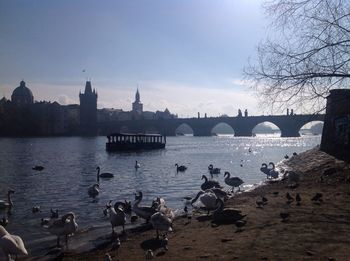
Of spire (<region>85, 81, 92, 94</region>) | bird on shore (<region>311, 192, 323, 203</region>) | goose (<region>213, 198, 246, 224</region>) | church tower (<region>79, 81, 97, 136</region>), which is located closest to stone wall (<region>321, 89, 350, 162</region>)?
bird on shore (<region>311, 192, 323, 203</region>)

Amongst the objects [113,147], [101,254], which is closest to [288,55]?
[101,254]

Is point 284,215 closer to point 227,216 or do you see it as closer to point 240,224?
point 240,224

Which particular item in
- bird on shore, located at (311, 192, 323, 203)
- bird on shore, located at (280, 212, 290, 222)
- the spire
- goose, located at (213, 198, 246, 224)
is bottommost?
goose, located at (213, 198, 246, 224)

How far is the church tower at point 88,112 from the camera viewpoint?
173500mm

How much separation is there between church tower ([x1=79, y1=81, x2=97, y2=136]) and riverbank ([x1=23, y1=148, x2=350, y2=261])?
16220cm

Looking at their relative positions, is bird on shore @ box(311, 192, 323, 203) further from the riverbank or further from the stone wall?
the stone wall

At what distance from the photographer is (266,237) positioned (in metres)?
9.98

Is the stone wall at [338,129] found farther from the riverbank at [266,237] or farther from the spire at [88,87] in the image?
the spire at [88,87]

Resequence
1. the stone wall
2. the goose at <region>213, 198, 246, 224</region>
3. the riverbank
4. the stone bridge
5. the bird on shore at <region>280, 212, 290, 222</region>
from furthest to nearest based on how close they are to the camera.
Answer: the stone bridge
the stone wall
the goose at <region>213, 198, 246, 224</region>
the bird on shore at <region>280, 212, 290, 222</region>
the riverbank

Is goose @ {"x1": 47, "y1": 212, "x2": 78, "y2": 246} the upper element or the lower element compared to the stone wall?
lower

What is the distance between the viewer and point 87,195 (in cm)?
2373

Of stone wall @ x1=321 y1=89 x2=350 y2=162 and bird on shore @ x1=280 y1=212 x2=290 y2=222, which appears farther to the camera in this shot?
stone wall @ x1=321 y1=89 x2=350 y2=162

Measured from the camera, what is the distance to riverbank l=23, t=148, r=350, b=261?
877 centimetres

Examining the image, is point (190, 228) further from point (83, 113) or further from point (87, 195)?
point (83, 113)
